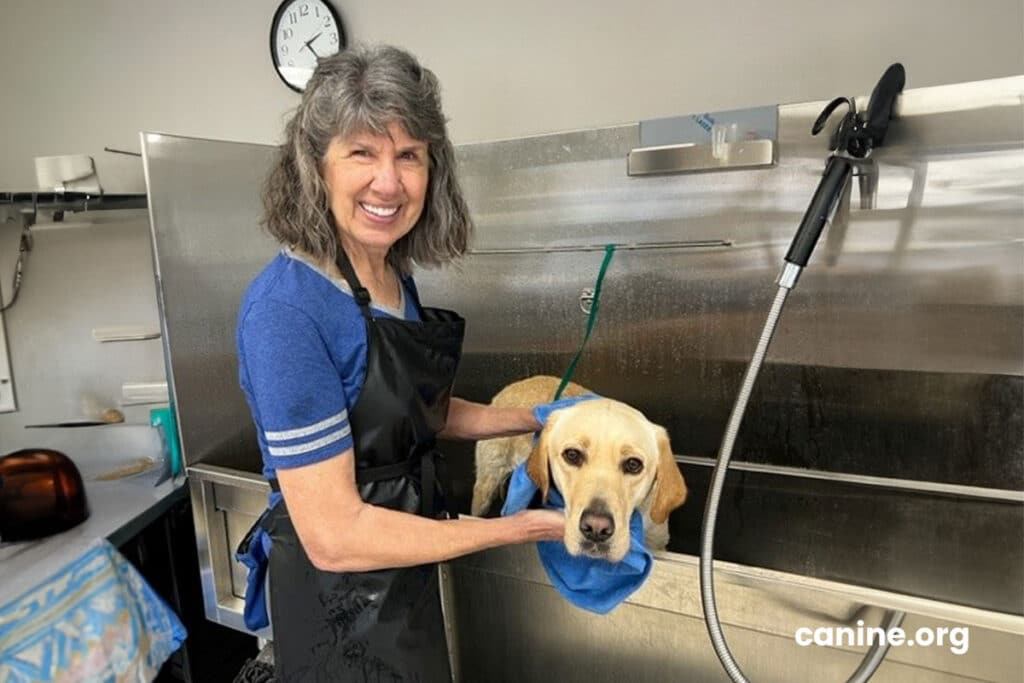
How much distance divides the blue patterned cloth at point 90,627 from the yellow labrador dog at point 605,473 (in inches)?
35.1

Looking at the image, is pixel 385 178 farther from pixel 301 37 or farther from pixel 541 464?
pixel 301 37

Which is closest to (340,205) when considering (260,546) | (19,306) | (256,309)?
(256,309)

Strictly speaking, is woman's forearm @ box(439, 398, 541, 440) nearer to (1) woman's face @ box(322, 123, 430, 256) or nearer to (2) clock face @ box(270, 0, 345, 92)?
(1) woman's face @ box(322, 123, 430, 256)

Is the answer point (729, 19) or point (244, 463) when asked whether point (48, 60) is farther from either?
point (729, 19)

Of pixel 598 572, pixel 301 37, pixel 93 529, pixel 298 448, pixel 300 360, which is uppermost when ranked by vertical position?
pixel 301 37

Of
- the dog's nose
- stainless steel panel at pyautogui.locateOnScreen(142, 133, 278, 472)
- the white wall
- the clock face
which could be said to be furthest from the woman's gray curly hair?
the clock face

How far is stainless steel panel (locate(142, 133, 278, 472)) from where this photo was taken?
1385 millimetres

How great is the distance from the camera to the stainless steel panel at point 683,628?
0.85 m

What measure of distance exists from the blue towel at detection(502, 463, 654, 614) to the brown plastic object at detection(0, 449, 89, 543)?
3.43 ft

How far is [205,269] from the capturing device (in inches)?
57.4

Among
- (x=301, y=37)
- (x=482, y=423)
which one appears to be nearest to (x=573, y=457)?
(x=482, y=423)

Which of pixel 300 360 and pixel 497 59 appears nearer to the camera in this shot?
pixel 300 360

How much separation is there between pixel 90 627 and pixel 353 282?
90cm

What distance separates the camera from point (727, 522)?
4.09 feet
